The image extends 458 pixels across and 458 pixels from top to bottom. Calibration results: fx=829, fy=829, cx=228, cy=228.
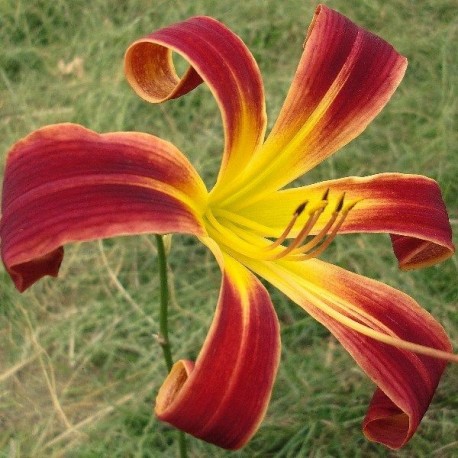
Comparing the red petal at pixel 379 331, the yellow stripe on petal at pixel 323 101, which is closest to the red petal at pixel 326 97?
the yellow stripe on petal at pixel 323 101

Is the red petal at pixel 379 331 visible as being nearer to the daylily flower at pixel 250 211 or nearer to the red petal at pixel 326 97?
the daylily flower at pixel 250 211

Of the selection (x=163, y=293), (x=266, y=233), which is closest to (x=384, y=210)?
(x=266, y=233)

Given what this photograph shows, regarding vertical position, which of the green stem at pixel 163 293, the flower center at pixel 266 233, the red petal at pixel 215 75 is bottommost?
the green stem at pixel 163 293

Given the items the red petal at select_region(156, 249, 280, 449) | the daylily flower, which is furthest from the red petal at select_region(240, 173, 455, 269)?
the red petal at select_region(156, 249, 280, 449)

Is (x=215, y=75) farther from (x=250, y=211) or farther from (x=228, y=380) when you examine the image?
(x=228, y=380)

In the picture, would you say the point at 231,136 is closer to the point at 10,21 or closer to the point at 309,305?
the point at 309,305
